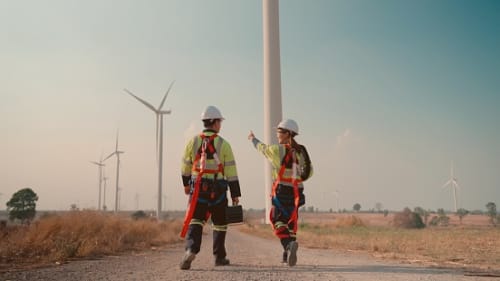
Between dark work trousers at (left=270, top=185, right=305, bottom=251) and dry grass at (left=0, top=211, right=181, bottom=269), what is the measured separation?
4596mm

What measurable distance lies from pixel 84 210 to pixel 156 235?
3.93 metres

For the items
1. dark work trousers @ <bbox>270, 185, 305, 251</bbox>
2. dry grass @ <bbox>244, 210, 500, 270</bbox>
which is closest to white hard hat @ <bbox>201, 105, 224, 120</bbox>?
dark work trousers @ <bbox>270, 185, 305, 251</bbox>

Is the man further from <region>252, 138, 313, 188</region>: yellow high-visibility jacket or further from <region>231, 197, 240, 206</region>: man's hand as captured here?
<region>252, 138, 313, 188</region>: yellow high-visibility jacket

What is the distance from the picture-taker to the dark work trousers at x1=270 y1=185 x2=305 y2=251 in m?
7.28

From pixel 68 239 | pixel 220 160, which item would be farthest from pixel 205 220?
pixel 68 239

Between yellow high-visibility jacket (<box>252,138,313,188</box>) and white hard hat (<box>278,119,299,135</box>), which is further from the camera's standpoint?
white hard hat (<box>278,119,299,135</box>)

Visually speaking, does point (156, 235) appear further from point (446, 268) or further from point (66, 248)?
point (446, 268)

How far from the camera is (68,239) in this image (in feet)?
34.1

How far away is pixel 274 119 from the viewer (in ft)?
105

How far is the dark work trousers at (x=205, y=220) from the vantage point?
22.5ft

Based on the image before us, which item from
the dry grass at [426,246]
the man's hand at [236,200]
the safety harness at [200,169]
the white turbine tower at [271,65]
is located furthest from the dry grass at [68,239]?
the white turbine tower at [271,65]

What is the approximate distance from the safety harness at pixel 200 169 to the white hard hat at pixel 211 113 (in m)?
0.39

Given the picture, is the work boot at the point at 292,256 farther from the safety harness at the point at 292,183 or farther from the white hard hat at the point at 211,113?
the white hard hat at the point at 211,113

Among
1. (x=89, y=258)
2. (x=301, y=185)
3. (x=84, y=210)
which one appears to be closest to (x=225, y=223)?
(x=301, y=185)
